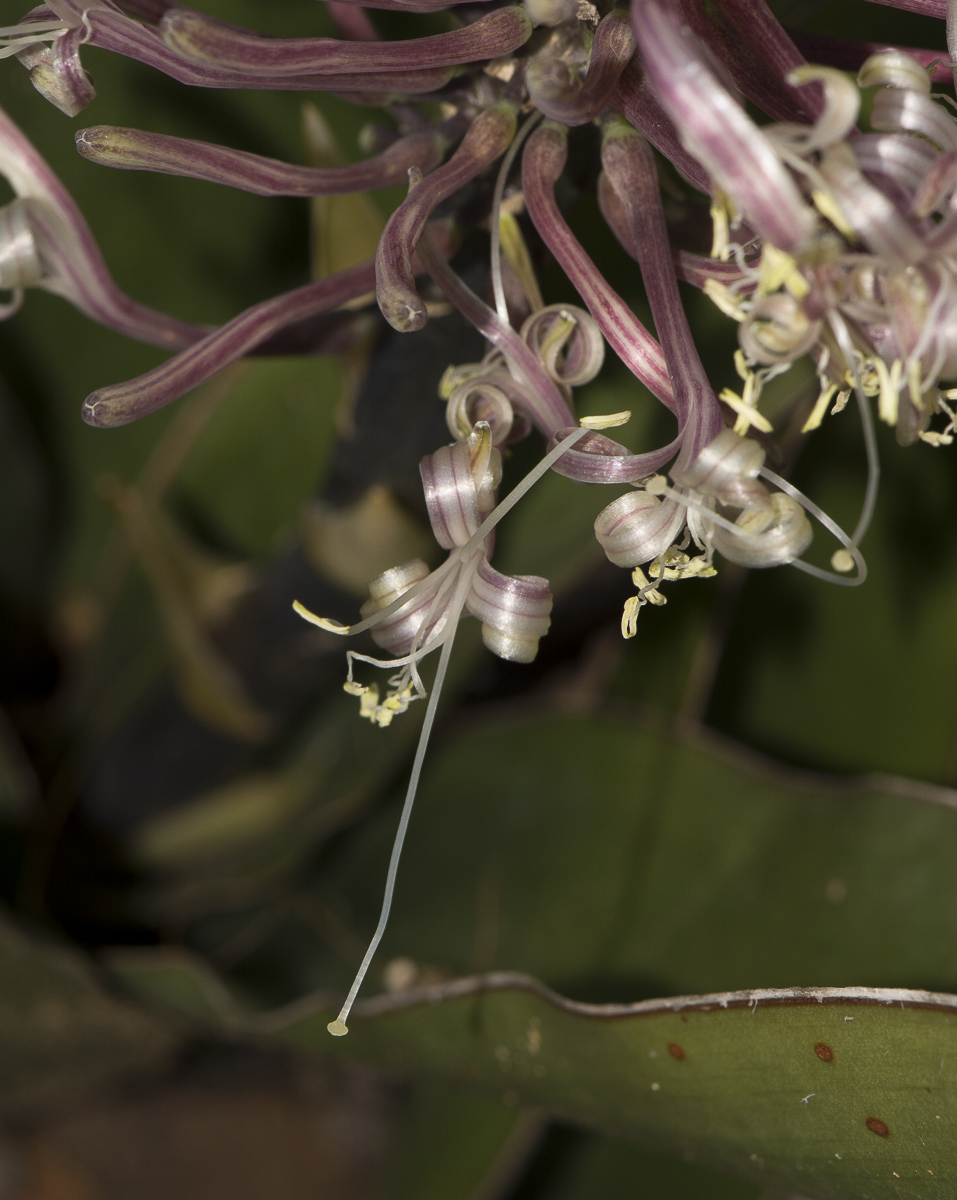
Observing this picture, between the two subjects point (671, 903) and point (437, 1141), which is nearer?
point (671, 903)

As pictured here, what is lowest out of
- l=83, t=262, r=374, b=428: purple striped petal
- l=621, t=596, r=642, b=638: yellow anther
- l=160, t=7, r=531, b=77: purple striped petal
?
l=621, t=596, r=642, b=638: yellow anther

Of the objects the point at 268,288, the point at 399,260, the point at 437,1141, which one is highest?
the point at 399,260

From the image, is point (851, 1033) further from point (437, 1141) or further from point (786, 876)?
point (437, 1141)

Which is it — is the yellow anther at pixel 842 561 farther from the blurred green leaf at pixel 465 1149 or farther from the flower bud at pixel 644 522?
the blurred green leaf at pixel 465 1149

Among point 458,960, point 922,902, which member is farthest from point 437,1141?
point 922,902

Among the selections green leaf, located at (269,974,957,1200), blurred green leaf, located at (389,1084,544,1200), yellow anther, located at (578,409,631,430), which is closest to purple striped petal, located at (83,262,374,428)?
yellow anther, located at (578,409,631,430)

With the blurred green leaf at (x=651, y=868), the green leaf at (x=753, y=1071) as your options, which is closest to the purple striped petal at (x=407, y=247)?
the green leaf at (x=753, y=1071)

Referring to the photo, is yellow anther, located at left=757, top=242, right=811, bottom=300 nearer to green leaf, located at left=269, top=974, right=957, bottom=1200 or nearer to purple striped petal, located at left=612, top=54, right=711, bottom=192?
purple striped petal, located at left=612, top=54, right=711, bottom=192
